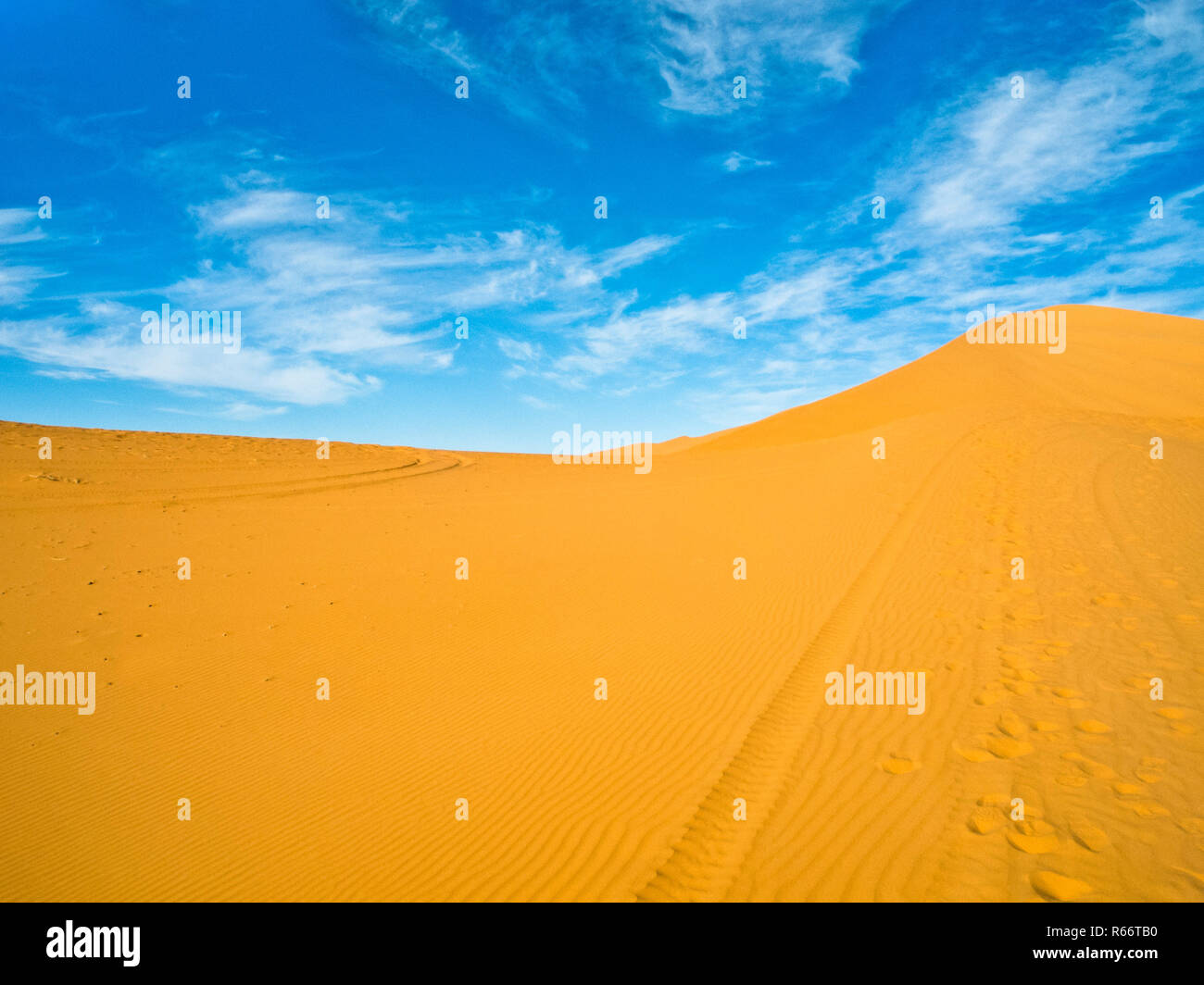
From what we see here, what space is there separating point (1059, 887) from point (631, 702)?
433 cm

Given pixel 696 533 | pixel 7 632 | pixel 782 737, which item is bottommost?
pixel 782 737

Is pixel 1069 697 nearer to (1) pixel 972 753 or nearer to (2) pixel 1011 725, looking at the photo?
(2) pixel 1011 725

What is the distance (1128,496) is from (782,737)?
13.9 meters

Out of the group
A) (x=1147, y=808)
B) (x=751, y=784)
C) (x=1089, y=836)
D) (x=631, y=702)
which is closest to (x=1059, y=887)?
(x=1089, y=836)

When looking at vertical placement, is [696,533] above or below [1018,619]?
above

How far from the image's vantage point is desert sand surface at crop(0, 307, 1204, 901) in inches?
173

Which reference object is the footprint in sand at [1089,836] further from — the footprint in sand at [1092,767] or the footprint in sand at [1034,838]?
the footprint in sand at [1092,767]

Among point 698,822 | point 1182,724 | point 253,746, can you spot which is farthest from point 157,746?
point 1182,724

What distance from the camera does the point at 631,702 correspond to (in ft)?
23.4

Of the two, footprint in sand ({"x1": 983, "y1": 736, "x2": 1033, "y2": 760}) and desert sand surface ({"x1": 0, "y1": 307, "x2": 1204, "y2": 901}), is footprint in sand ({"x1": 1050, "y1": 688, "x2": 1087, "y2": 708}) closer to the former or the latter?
desert sand surface ({"x1": 0, "y1": 307, "x2": 1204, "y2": 901})

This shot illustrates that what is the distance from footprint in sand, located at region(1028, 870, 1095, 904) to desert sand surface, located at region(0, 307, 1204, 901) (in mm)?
17

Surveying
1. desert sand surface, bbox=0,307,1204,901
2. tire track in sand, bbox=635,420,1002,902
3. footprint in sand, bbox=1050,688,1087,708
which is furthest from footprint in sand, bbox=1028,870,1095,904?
footprint in sand, bbox=1050,688,1087,708

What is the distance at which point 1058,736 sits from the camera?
17.8 feet
